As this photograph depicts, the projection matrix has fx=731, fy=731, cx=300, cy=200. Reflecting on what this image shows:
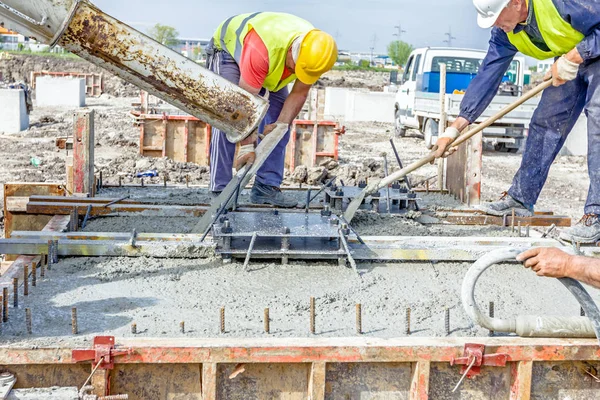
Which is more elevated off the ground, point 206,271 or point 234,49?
point 234,49

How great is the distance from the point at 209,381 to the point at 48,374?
2.06 ft

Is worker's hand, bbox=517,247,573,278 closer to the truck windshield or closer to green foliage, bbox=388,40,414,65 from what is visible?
the truck windshield

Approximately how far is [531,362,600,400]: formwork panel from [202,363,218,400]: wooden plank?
135cm

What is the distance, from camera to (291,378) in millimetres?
3035

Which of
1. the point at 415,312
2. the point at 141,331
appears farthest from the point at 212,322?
the point at 415,312

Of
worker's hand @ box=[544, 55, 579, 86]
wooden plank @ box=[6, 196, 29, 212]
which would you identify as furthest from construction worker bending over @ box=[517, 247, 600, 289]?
wooden plank @ box=[6, 196, 29, 212]

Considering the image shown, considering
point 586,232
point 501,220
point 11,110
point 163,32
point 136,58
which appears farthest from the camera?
point 163,32

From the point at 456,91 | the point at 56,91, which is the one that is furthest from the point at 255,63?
the point at 56,91

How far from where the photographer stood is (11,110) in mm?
16922

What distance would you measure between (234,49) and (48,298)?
2.60 m

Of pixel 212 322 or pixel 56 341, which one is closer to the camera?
pixel 56 341

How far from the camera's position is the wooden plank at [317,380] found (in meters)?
2.95

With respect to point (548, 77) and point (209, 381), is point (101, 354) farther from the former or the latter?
point (548, 77)

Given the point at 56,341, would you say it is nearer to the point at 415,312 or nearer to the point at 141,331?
the point at 141,331
